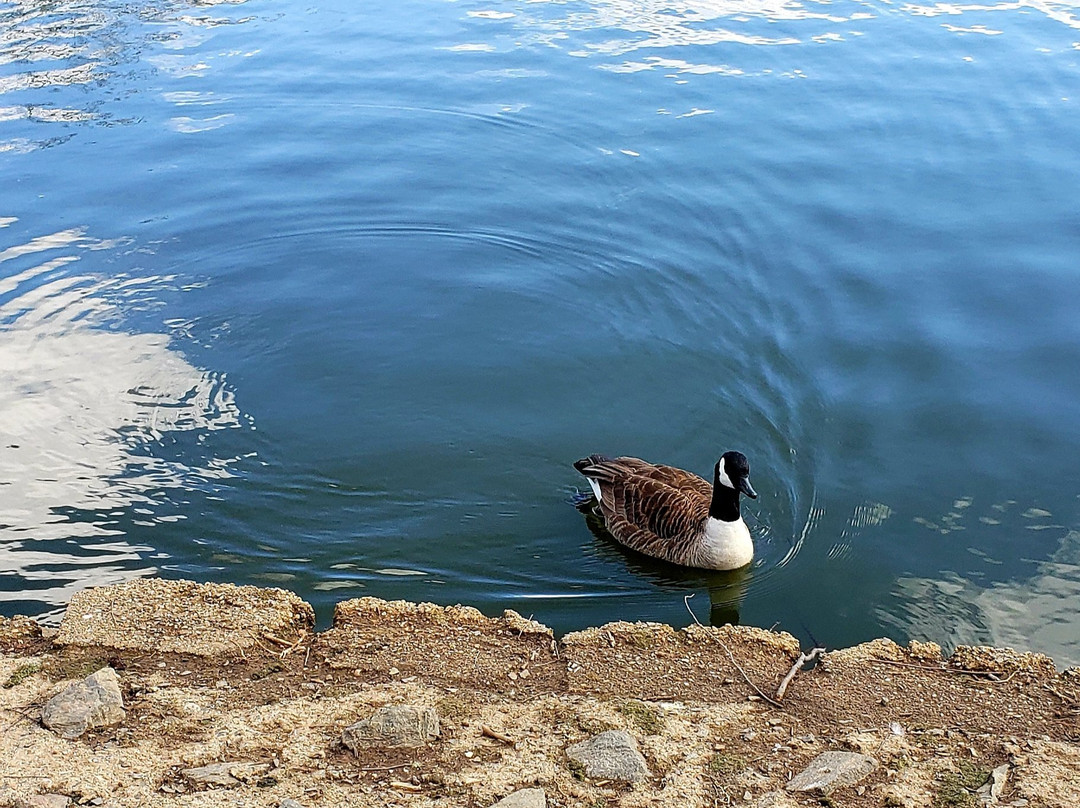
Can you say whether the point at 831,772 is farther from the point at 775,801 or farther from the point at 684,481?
the point at 684,481

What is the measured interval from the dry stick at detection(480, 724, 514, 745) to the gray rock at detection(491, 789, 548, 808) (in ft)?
1.60

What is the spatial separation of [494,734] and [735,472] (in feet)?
10.4

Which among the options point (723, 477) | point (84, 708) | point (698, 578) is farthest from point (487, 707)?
point (723, 477)

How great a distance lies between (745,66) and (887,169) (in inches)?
168

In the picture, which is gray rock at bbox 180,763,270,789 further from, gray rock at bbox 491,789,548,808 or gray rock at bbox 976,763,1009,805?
gray rock at bbox 976,763,1009,805

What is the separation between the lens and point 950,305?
→ 37.3 feet

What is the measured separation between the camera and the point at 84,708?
5.81 m

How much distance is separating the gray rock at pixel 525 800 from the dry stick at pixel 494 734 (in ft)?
1.60

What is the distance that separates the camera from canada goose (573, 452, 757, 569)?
8227 millimetres

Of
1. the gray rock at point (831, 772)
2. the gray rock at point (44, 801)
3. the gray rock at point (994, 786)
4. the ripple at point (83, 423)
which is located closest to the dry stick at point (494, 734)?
the gray rock at point (831, 772)

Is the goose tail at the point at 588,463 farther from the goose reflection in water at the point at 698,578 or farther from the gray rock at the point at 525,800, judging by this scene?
the gray rock at the point at 525,800

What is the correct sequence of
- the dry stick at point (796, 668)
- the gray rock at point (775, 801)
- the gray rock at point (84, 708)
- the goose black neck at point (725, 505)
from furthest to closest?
the goose black neck at point (725, 505) → the dry stick at point (796, 668) → the gray rock at point (84, 708) → the gray rock at point (775, 801)

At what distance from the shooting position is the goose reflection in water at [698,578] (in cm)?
800

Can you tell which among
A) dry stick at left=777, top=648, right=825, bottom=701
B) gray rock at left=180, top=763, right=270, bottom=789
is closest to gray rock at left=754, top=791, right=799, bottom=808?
dry stick at left=777, top=648, right=825, bottom=701
